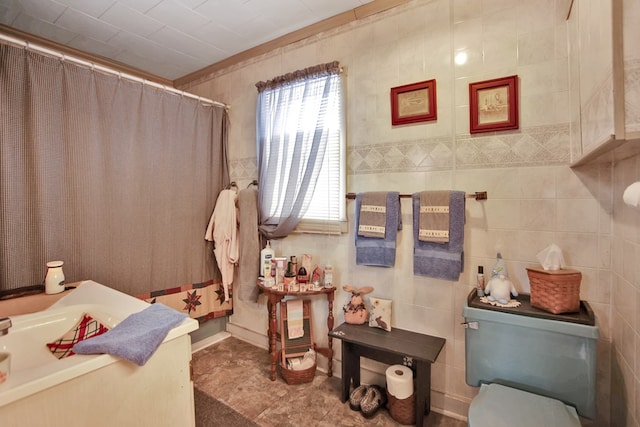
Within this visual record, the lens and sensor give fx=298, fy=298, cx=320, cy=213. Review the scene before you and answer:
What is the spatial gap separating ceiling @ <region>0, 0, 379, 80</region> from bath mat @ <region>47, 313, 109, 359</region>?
6.10 ft

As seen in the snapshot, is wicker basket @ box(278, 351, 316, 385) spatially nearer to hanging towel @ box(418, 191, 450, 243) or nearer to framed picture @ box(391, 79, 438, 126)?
hanging towel @ box(418, 191, 450, 243)

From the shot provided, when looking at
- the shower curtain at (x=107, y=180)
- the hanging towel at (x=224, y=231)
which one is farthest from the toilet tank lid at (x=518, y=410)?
the shower curtain at (x=107, y=180)

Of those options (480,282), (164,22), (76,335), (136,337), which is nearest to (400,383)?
(480,282)

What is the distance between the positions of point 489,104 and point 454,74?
262mm

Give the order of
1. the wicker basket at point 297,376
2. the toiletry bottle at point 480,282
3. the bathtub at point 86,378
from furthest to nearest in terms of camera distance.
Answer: the wicker basket at point 297,376 < the toiletry bottle at point 480,282 < the bathtub at point 86,378

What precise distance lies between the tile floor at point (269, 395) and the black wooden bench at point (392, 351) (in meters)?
0.12

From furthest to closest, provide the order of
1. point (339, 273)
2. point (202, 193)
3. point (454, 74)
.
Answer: point (202, 193) → point (339, 273) → point (454, 74)

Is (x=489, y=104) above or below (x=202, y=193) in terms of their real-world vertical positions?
above

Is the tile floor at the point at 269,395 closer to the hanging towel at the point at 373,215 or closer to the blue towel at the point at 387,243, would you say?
the blue towel at the point at 387,243

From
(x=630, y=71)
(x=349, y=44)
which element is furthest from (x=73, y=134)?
(x=630, y=71)

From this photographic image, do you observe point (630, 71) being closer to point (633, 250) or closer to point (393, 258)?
point (633, 250)

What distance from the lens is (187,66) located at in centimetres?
275

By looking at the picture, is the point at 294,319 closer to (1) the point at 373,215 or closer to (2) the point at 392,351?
(2) the point at 392,351

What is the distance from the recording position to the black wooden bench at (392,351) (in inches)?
60.9
